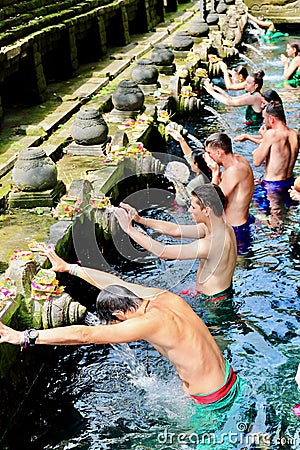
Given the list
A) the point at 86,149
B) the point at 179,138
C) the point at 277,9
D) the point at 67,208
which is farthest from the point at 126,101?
the point at 277,9

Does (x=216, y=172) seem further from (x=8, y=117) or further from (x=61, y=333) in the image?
(x=8, y=117)

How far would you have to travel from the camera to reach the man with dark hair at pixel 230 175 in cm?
765

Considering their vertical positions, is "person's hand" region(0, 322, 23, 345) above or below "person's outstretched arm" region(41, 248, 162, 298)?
above

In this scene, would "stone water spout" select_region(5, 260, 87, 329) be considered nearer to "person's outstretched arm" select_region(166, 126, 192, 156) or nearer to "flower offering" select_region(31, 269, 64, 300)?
"flower offering" select_region(31, 269, 64, 300)

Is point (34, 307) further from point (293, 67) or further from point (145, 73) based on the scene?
point (293, 67)

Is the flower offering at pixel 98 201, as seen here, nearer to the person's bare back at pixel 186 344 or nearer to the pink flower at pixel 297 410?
the person's bare back at pixel 186 344

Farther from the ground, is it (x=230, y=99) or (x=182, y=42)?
(x=182, y=42)

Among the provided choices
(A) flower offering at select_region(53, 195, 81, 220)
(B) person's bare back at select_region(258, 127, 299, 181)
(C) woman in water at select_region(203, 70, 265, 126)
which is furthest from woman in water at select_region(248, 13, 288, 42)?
(A) flower offering at select_region(53, 195, 81, 220)

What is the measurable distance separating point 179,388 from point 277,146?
4550 mm

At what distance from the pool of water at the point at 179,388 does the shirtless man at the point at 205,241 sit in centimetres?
28

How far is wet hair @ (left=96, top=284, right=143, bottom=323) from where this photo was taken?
4.54 metres

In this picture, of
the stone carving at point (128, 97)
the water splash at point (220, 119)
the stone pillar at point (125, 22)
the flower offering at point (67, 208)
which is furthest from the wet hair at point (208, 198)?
the stone pillar at point (125, 22)

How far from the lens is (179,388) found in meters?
5.46

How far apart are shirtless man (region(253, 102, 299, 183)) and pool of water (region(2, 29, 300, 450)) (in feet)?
6.25
